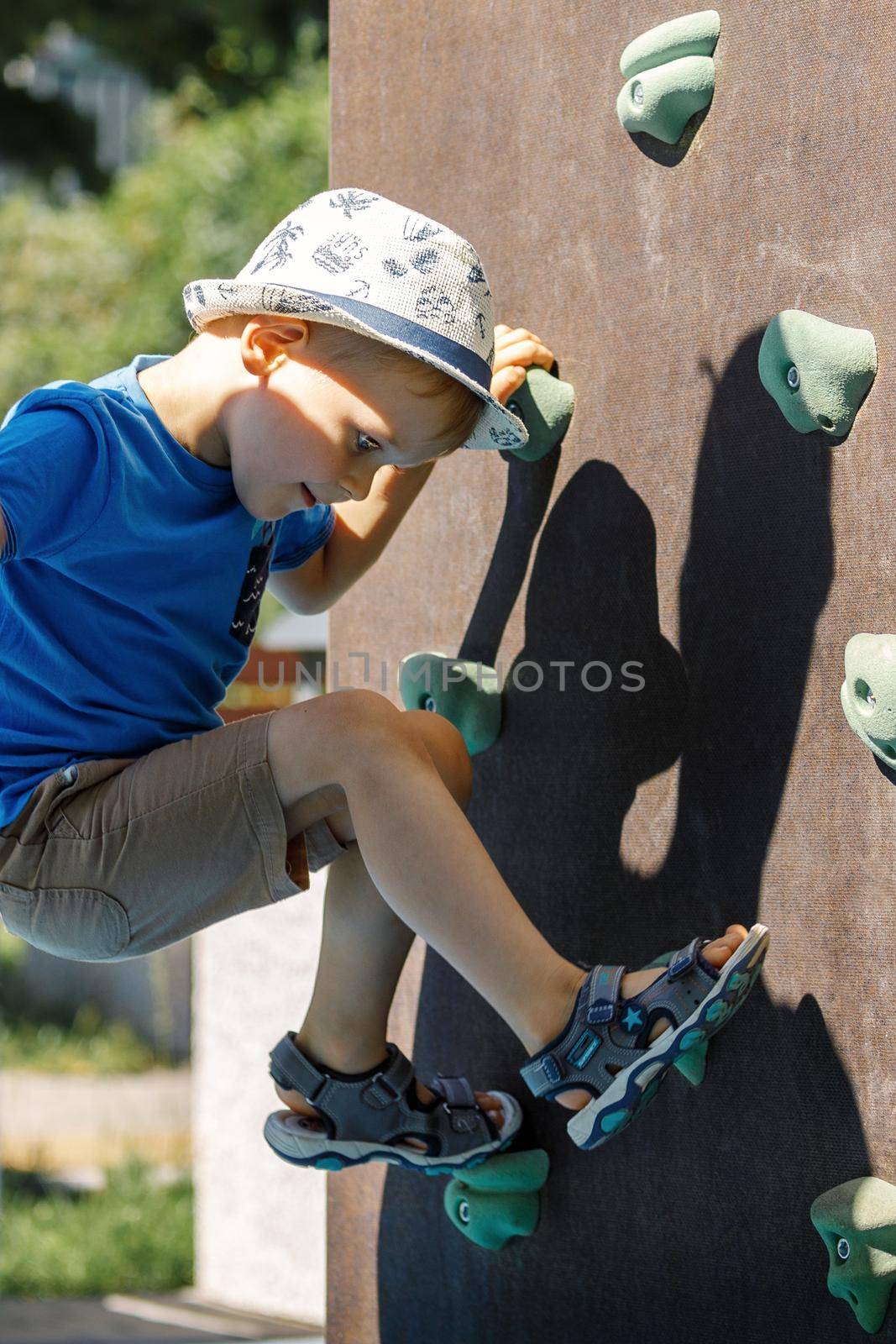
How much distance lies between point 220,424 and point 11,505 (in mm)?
314

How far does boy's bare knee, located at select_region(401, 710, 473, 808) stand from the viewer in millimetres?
1805

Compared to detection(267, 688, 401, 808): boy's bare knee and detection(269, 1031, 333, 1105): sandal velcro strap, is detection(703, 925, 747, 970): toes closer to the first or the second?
detection(267, 688, 401, 808): boy's bare knee

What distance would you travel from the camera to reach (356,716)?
→ 171 cm

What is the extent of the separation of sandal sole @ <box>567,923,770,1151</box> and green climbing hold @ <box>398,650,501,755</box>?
1.96 ft

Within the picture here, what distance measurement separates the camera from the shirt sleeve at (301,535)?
208cm

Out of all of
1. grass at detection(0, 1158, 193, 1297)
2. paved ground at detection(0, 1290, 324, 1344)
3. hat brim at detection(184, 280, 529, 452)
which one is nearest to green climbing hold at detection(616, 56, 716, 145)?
hat brim at detection(184, 280, 529, 452)

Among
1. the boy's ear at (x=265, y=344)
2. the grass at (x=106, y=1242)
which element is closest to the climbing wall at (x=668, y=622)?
the boy's ear at (x=265, y=344)

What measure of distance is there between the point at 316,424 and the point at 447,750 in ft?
1.33

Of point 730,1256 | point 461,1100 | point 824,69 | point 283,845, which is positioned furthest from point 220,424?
point 730,1256

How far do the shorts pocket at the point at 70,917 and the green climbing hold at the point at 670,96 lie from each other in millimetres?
1069

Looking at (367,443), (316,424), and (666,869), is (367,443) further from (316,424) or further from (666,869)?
(666,869)

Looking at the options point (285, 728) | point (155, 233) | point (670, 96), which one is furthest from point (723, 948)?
point (155, 233)

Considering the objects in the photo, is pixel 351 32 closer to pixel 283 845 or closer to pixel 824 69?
pixel 824 69

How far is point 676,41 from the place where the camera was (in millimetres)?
1814
